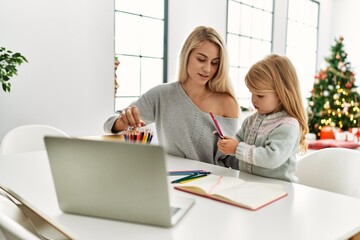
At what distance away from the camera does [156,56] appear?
12.8 ft

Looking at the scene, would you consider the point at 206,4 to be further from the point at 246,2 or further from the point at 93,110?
the point at 93,110

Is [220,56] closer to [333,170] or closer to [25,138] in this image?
[333,170]

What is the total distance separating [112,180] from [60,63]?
2406 mm

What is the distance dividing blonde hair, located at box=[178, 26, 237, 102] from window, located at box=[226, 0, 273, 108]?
309 centimetres

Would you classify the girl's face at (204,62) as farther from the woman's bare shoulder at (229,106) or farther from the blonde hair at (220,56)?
the woman's bare shoulder at (229,106)

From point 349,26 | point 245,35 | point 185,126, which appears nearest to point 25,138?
point 185,126

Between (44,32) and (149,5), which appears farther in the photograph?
(149,5)

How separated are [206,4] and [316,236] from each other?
375 cm

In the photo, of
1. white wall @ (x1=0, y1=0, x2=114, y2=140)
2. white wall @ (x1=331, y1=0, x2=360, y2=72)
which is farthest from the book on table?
white wall @ (x1=331, y1=0, x2=360, y2=72)

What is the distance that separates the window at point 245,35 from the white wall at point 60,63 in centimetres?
198

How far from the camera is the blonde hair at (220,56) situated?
Result: 162 cm

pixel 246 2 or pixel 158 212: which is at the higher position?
pixel 246 2

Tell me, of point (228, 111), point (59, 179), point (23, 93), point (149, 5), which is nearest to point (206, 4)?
point (149, 5)

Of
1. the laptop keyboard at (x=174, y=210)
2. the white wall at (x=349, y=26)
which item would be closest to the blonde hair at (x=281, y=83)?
the laptop keyboard at (x=174, y=210)
